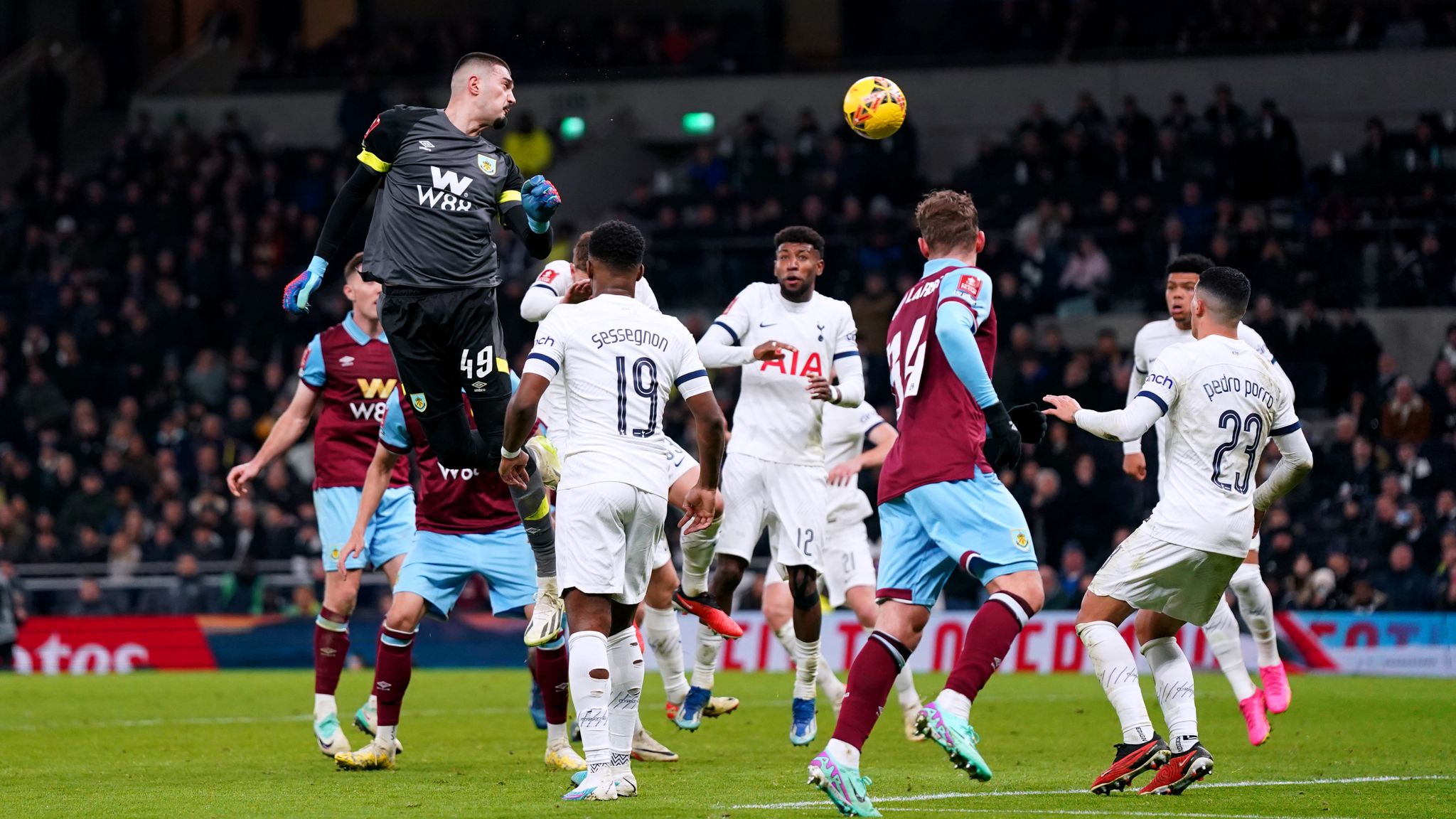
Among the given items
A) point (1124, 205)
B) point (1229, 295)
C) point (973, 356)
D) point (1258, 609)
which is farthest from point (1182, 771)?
point (1124, 205)

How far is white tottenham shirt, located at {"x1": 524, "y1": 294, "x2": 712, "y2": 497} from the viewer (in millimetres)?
8039

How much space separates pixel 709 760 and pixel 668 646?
1054mm

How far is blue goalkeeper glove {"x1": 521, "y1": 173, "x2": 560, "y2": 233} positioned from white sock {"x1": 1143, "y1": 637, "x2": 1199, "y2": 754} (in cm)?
369

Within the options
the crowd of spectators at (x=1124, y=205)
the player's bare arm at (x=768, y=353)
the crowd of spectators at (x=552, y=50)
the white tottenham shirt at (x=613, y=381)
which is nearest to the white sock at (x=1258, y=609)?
the player's bare arm at (x=768, y=353)

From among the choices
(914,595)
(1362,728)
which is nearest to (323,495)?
(914,595)

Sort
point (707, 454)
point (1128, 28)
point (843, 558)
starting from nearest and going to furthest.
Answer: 1. point (707, 454)
2. point (843, 558)
3. point (1128, 28)

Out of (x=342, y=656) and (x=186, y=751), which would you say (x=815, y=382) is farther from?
(x=186, y=751)

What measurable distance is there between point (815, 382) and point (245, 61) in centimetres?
→ 2692

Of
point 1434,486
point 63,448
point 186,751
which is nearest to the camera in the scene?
point 186,751

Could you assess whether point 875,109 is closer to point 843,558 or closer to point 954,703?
point 843,558

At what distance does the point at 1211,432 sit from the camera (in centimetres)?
866

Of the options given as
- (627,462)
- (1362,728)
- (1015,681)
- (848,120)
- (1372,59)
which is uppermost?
(1372,59)

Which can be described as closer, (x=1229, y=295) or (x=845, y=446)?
(x=1229, y=295)

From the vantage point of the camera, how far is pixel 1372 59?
26.1 meters
